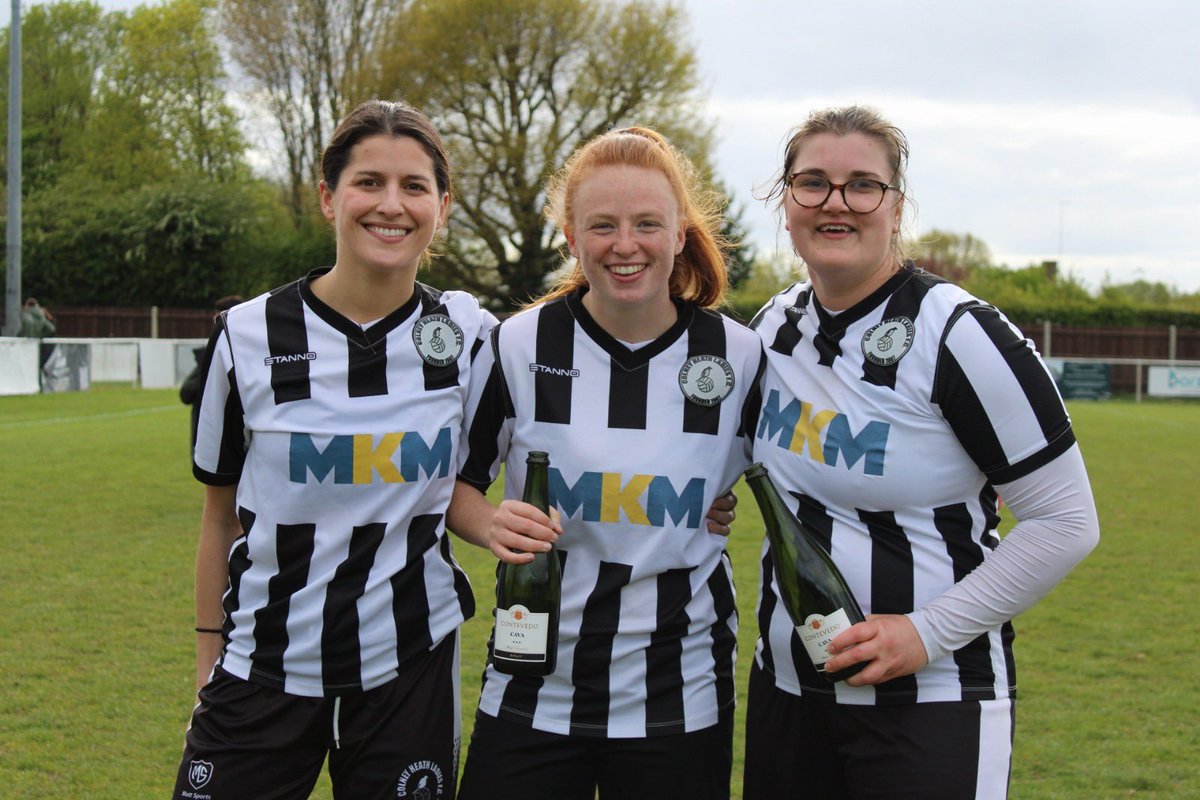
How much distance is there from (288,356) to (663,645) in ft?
3.72

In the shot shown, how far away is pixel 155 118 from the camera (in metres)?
42.3

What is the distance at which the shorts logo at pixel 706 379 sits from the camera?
2.75m

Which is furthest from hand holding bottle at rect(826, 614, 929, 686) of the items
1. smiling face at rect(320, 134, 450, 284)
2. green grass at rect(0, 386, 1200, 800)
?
green grass at rect(0, 386, 1200, 800)

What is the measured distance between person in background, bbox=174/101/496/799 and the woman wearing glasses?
827 millimetres

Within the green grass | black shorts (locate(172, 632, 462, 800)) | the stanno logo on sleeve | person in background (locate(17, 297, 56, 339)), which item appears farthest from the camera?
person in background (locate(17, 297, 56, 339))

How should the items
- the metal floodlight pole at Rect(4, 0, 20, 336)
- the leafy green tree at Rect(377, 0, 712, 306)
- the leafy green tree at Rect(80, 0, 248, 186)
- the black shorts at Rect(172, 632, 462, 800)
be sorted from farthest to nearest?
the leafy green tree at Rect(80, 0, 248, 186), the leafy green tree at Rect(377, 0, 712, 306), the metal floodlight pole at Rect(4, 0, 20, 336), the black shorts at Rect(172, 632, 462, 800)

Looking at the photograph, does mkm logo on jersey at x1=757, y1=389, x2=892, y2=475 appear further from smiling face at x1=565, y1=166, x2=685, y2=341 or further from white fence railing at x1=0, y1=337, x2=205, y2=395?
white fence railing at x1=0, y1=337, x2=205, y2=395

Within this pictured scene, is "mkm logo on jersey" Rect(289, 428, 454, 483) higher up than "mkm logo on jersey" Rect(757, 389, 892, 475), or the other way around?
"mkm logo on jersey" Rect(757, 389, 892, 475)

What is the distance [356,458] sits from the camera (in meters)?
2.63

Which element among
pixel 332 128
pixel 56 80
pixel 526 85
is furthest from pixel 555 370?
pixel 56 80

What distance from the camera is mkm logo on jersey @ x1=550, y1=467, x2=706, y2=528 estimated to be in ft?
8.68

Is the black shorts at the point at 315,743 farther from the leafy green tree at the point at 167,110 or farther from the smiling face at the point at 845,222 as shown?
the leafy green tree at the point at 167,110

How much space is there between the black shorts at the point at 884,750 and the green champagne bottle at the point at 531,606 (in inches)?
22.4

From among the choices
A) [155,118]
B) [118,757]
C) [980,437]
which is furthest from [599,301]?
[155,118]
